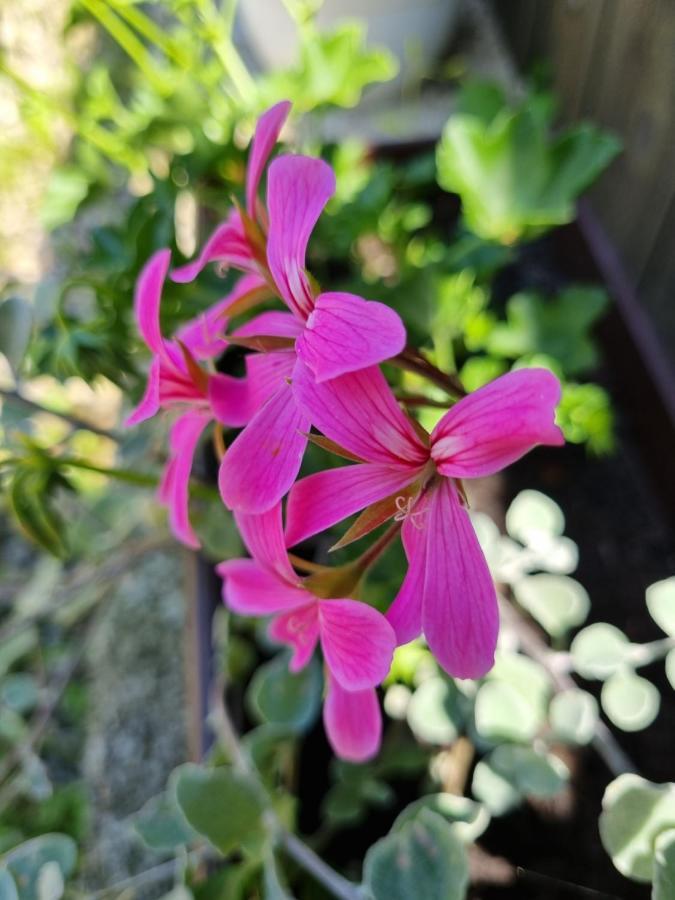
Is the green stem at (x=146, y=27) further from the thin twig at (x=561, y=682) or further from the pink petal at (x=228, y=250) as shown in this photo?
the thin twig at (x=561, y=682)

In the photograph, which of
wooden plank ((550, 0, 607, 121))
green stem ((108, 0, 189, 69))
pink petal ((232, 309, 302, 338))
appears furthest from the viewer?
wooden plank ((550, 0, 607, 121))

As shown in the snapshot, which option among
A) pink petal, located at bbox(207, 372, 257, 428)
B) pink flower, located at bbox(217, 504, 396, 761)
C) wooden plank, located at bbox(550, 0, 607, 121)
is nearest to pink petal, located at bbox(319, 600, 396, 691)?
pink flower, located at bbox(217, 504, 396, 761)

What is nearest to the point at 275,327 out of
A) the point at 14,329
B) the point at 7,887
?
the point at 14,329

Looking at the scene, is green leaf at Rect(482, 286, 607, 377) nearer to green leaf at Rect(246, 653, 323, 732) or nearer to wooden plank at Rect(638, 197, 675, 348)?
wooden plank at Rect(638, 197, 675, 348)

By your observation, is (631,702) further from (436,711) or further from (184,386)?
(184,386)

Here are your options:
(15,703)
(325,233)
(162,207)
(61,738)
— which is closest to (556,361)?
(325,233)

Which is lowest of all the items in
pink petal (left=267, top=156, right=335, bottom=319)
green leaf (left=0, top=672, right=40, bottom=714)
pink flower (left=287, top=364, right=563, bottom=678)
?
green leaf (left=0, top=672, right=40, bottom=714)
